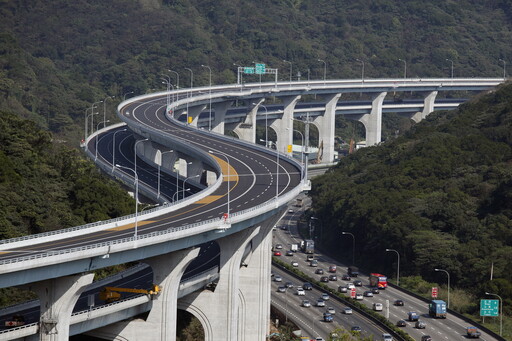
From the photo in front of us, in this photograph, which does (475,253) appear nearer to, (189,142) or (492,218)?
(492,218)

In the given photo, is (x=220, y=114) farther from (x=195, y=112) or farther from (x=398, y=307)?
(x=398, y=307)

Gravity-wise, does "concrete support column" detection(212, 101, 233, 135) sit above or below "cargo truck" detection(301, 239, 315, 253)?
above

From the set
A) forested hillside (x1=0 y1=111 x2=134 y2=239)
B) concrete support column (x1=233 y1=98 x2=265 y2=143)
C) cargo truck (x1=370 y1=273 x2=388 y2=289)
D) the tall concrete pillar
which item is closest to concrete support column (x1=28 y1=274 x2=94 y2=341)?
forested hillside (x1=0 y1=111 x2=134 y2=239)

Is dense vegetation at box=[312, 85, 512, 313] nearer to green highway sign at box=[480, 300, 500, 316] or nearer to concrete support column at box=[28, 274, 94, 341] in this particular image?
green highway sign at box=[480, 300, 500, 316]

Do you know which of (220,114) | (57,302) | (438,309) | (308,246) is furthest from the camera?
(220,114)

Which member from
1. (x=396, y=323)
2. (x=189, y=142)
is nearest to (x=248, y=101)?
(x=189, y=142)

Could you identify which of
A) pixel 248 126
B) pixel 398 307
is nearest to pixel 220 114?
pixel 248 126

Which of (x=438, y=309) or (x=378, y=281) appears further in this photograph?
(x=378, y=281)
